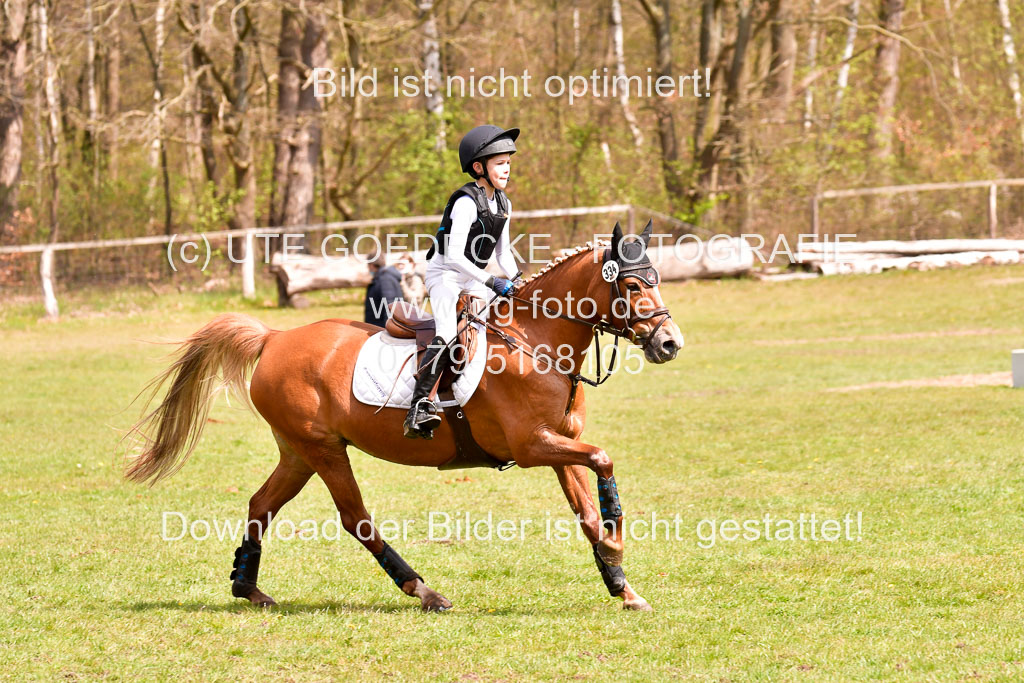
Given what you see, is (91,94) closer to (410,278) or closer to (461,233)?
(410,278)

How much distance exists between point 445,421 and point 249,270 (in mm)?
20994

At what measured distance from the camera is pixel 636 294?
6.12 meters

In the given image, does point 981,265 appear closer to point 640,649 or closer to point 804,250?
point 804,250

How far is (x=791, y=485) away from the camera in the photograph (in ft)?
32.3

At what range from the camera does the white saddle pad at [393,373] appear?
6516 millimetres

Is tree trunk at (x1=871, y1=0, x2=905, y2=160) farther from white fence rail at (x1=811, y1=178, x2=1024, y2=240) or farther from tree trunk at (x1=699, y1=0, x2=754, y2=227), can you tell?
tree trunk at (x1=699, y1=0, x2=754, y2=227)

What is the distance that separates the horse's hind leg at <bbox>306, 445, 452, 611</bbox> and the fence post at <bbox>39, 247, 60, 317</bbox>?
65.6ft

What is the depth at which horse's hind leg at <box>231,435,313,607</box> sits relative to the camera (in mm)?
6922

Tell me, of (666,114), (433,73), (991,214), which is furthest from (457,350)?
(433,73)

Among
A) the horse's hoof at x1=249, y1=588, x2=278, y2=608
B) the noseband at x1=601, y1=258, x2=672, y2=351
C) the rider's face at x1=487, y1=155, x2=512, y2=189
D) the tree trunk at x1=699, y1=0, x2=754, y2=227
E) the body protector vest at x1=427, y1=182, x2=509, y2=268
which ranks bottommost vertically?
the horse's hoof at x1=249, y1=588, x2=278, y2=608

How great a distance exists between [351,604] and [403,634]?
0.87m

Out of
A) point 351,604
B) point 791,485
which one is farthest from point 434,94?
point 351,604

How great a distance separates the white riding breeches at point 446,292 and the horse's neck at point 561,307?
0.30 m

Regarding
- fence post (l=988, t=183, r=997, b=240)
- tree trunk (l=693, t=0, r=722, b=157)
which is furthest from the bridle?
fence post (l=988, t=183, r=997, b=240)
